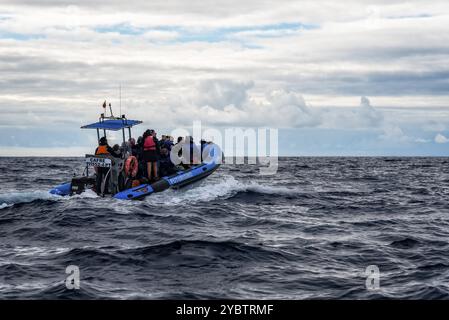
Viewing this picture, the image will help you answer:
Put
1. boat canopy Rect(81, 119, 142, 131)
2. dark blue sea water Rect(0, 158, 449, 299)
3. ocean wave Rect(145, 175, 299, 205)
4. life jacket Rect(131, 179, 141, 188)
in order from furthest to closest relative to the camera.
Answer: ocean wave Rect(145, 175, 299, 205) < life jacket Rect(131, 179, 141, 188) < boat canopy Rect(81, 119, 142, 131) < dark blue sea water Rect(0, 158, 449, 299)

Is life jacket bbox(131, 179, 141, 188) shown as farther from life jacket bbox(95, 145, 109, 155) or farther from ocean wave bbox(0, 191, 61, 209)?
ocean wave bbox(0, 191, 61, 209)

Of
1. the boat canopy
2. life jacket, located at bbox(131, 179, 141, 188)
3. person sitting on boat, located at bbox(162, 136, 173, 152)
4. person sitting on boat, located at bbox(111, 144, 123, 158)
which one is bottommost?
life jacket, located at bbox(131, 179, 141, 188)

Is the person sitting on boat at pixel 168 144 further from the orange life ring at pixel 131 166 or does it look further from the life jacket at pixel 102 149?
the life jacket at pixel 102 149

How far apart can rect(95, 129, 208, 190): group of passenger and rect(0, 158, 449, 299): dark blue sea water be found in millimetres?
956

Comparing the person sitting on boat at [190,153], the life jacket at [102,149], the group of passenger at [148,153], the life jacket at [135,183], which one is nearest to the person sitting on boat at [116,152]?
the group of passenger at [148,153]

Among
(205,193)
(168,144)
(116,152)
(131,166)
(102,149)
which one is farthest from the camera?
(205,193)

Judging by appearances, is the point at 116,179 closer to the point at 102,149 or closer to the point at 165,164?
the point at 102,149

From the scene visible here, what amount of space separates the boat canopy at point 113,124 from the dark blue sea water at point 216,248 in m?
2.46

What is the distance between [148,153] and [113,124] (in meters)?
1.66

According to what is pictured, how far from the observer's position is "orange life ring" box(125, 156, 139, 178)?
18656mm

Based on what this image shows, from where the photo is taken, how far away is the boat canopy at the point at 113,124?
63.1 ft

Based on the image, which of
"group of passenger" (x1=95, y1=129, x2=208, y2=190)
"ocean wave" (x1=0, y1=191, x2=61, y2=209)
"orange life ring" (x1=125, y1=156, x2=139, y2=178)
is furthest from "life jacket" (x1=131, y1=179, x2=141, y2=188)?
"ocean wave" (x1=0, y1=191, x2=61, y2=209)

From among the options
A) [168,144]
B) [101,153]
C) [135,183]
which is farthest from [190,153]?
[101,153]

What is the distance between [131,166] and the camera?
18.8m
